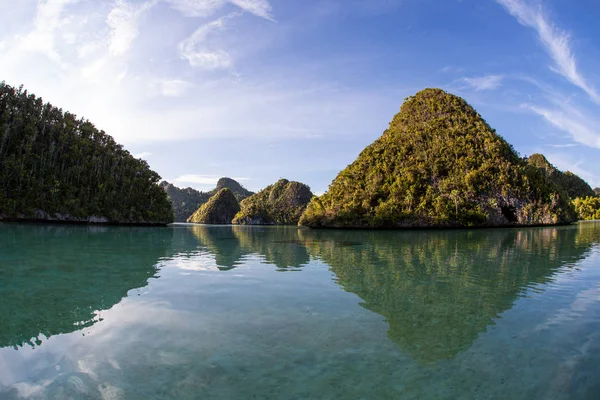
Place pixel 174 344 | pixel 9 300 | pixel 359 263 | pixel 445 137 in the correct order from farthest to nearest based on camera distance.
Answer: pixel 445 137 < pixel 359 263 < pixel 9 300 < pixel 174 344

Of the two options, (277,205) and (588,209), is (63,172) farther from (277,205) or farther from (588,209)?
(588,209)

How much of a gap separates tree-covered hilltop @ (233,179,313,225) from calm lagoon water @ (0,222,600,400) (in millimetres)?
128564

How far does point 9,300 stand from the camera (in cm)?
855

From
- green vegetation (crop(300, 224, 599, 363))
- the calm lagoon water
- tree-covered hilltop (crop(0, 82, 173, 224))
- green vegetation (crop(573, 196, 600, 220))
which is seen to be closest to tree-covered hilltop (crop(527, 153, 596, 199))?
green vegetation (crop(573, 196, 600, 220))

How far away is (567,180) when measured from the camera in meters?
139

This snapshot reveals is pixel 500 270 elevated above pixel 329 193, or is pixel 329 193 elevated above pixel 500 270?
pixel 329 193

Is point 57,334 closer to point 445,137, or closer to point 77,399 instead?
point 77,399

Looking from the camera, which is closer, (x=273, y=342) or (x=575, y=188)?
(x=273, y=342)

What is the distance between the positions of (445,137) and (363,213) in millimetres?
27213

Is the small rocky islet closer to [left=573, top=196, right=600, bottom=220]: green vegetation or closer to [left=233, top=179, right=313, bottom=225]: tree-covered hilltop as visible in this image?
[left=573, top=196, right=600, bottom=220]: green vegetation

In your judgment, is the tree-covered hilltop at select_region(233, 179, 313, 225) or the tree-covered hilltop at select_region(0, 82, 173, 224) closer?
the tree-covered hilltop at select_region(0, 82, 173, 224)

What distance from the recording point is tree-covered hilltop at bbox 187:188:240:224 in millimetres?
149500

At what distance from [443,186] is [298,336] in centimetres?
7152

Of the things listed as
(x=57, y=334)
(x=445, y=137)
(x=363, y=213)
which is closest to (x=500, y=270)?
(x=57, y=334)
